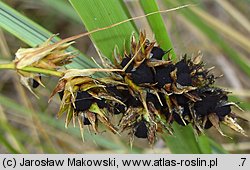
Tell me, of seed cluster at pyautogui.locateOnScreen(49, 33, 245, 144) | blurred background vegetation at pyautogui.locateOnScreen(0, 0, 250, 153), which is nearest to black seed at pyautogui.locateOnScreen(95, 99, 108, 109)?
seed cluster at pyautogui.locateOnScreen(49, 33, 245, 144)

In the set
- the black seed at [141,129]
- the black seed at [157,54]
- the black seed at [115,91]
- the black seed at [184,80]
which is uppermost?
the black seed at [157,54]

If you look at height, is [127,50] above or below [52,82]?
below

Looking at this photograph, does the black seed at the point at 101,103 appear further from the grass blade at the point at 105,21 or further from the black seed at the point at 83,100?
the grass blade at the point at 105,21

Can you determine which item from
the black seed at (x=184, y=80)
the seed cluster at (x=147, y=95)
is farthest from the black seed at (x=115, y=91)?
the black seed at (x=184, y=80)

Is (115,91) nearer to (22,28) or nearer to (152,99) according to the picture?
(152,99)

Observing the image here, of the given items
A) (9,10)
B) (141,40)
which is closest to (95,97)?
(141,40)

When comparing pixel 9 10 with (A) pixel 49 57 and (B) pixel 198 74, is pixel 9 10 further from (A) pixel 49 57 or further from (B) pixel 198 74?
(B) pixel 198 74

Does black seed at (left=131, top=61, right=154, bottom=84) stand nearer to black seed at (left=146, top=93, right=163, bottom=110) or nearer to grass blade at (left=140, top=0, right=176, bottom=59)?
black seed at (left=146, top=93, right=163, bottom=110)

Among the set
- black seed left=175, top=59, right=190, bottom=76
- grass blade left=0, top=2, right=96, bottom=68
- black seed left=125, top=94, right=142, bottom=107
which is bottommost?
black seed left=125, top=94, right=142, bottom=107
